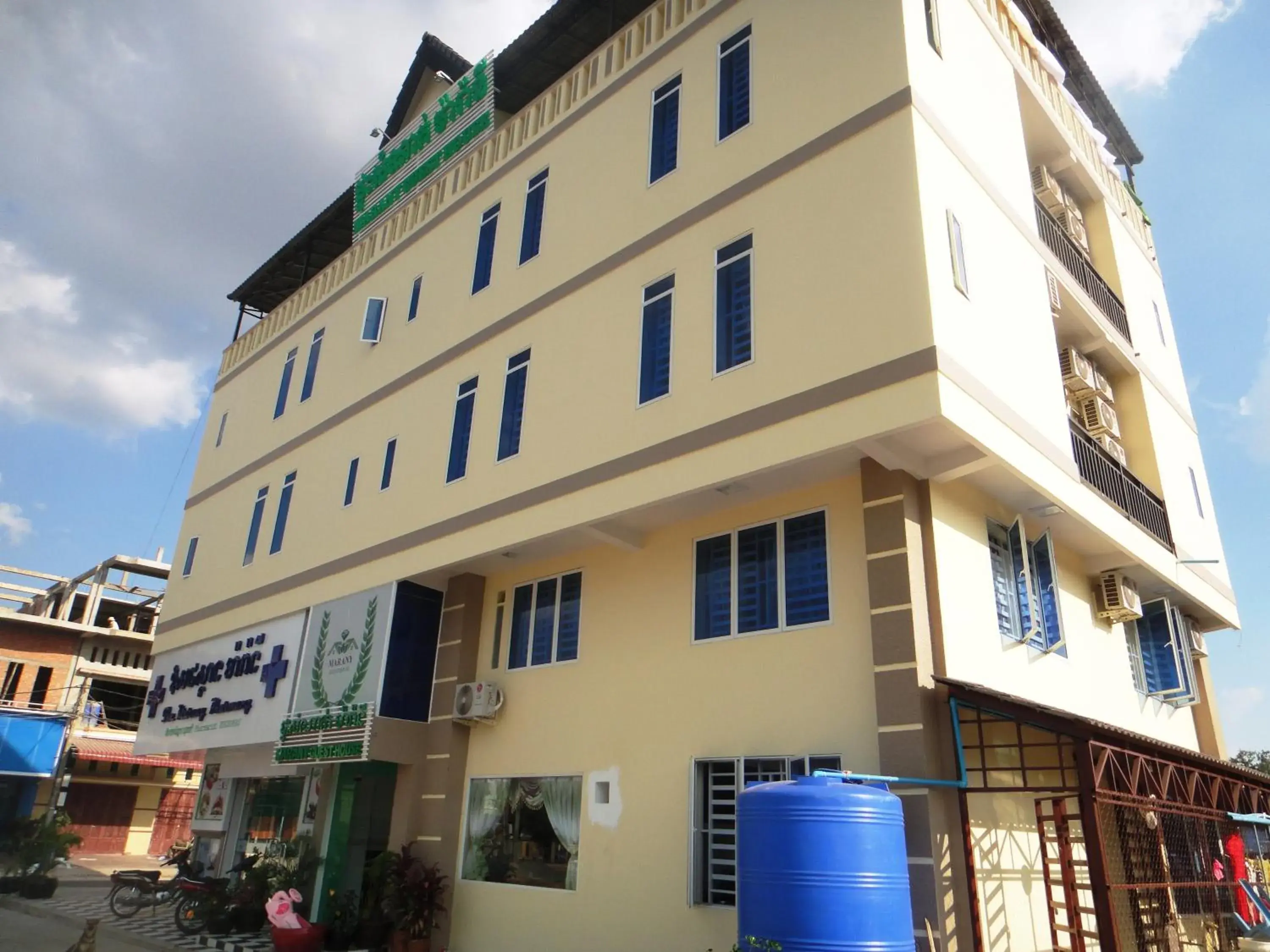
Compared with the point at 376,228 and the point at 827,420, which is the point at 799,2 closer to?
the point at 827,420

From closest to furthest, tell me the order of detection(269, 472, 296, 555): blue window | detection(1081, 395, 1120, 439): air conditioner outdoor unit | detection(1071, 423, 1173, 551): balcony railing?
detection(1071, 423, 1173, 551): balcony railing → detection(1081, 395, 1120, 439): air conditioner outdoor unit → detection(269, 472, 296, 555): blue window

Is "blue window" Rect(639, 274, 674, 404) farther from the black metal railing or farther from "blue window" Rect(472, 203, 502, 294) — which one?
the black metal railing

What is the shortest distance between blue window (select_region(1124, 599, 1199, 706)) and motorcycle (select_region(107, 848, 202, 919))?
14484mm

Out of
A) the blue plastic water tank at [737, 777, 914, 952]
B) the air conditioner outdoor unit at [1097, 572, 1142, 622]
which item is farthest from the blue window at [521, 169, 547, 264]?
the blue plastic water tank at [737, 777, 914, 952]

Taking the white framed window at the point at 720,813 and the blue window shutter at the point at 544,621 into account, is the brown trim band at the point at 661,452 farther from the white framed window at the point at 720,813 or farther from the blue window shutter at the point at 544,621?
the white framed window at the point at 720,813

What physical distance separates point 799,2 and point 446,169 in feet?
24.4

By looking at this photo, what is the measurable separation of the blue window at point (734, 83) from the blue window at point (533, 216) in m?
3.17

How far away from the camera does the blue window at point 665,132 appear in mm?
10883

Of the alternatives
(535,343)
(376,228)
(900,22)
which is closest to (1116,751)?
(900,22)

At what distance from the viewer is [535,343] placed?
11789 millimetres

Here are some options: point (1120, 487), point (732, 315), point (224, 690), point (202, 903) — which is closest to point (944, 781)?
point (732, 315)

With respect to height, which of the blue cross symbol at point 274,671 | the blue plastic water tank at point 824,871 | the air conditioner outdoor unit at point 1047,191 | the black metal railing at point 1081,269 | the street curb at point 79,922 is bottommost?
the street curb at point 79,922

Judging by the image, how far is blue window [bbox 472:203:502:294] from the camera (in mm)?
13375

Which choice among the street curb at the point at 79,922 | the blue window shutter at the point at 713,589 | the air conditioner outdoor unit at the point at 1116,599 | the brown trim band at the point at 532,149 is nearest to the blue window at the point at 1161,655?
the air conditioner outdoor unit at the point at 1116,599
